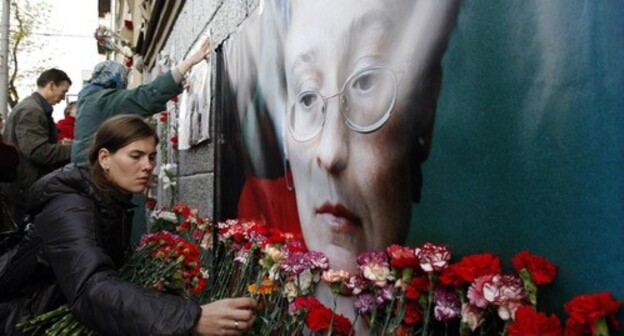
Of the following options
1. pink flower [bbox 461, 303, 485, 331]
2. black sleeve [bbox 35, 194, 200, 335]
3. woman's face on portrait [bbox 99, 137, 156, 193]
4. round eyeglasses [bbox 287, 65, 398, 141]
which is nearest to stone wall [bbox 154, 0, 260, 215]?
round eyeglasses [bbox 287, 65, 398, 141]

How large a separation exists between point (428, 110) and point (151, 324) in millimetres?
789

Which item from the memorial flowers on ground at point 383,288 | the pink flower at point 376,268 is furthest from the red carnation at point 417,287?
the pink flower at point 376,268

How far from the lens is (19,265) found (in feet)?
6.15

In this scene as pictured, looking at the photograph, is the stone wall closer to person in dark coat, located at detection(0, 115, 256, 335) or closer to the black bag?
person in dark coat, located at detection(0, 115, 256, 335)

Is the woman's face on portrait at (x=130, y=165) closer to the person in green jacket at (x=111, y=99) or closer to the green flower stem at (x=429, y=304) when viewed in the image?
the green flower stem at (x=429, y=304)

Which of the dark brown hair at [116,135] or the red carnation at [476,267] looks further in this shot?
the dark brown hair at [116,135]

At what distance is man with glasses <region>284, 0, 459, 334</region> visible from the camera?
1472mm

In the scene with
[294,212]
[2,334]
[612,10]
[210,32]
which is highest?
[210,32]

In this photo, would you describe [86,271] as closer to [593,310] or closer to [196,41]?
[593,310]

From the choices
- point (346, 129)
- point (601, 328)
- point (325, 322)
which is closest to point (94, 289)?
point (325, 322)

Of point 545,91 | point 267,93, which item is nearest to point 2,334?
point 267,93

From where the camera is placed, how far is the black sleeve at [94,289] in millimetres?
1486

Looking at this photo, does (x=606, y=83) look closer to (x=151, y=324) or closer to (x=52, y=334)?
(x=151, y=324)

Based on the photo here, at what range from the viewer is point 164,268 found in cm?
213
